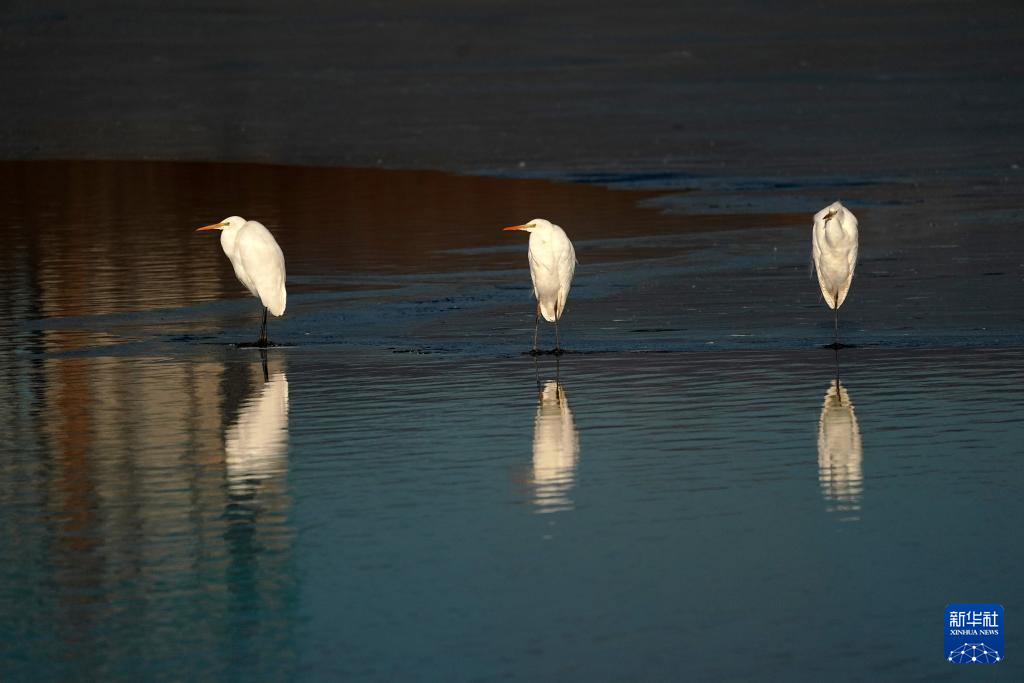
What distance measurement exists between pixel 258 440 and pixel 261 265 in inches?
190

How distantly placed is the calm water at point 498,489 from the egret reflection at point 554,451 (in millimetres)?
32

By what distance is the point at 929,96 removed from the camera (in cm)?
3938

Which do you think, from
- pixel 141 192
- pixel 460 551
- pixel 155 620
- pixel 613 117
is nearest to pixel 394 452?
pixel 460 551

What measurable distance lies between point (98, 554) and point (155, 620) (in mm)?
1039

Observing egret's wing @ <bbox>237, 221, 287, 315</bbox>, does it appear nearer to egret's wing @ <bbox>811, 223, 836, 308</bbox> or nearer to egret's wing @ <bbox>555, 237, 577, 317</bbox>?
egret's wing @ <bbox>555, 237, 577, 317</bbox>

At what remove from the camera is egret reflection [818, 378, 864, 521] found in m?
8.38

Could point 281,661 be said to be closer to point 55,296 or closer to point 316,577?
point 316,577

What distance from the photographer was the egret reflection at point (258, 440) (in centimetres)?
916

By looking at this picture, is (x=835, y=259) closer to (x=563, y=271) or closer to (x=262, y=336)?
(x=563, y=271)

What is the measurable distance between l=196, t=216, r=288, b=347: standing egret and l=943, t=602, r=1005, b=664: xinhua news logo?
8.19 meters

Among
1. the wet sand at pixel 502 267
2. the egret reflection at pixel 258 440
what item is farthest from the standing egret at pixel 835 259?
the egret reflection at pixel 258 440

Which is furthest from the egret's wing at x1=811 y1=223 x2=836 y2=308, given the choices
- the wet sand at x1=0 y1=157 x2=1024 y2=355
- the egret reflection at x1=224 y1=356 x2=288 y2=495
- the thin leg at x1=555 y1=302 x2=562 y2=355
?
the egret reflection at x1=224 y1=356 x2=288 y2=495

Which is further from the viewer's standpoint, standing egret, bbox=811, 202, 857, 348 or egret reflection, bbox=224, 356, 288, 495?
standing egret, bbox=811, 202, 857, 348

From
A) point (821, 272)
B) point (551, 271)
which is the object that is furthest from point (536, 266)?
point (821, 272)
